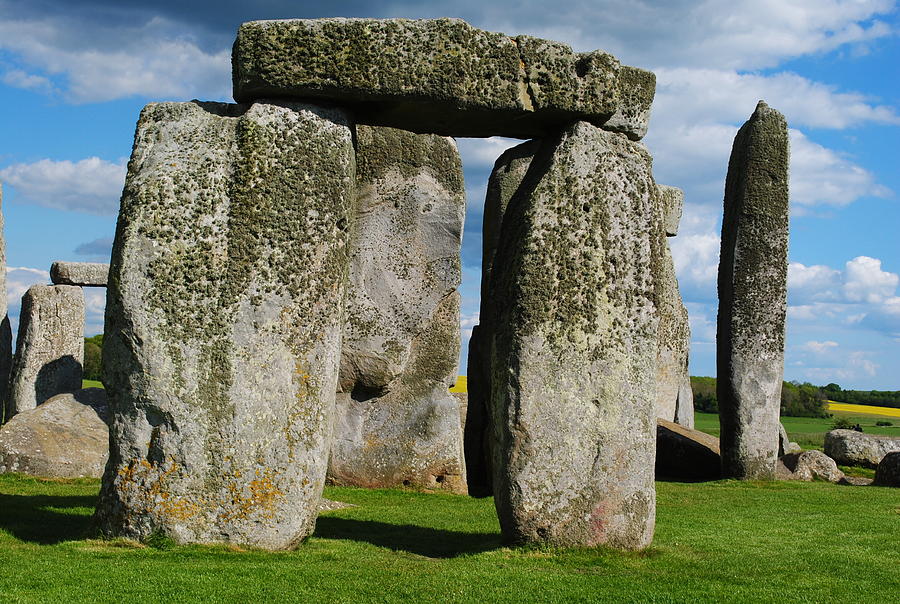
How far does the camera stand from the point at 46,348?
787 inches

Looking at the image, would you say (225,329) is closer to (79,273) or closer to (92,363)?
(79,273)

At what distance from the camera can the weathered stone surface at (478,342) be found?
1396 cm

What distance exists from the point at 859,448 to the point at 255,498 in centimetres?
1529

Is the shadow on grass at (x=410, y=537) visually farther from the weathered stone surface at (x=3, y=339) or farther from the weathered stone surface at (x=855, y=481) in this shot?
the weathered stone surface at (x=3, y=339)

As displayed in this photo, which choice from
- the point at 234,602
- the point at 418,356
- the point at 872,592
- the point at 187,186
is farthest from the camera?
the point at 418,356

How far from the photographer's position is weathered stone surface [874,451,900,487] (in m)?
15.1

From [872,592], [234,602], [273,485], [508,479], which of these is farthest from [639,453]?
[234,602]

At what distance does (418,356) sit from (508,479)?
19.7 ft

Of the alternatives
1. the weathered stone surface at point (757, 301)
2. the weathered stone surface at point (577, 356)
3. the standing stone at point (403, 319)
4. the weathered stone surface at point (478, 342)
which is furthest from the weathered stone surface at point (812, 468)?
the weathered stone surface at point (577, 356)

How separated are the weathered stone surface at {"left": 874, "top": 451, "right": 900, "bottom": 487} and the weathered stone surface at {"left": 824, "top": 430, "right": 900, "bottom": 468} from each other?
14.5 feet

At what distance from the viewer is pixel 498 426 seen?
26.2 ft

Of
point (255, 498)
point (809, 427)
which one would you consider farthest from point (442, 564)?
point (809, 427)

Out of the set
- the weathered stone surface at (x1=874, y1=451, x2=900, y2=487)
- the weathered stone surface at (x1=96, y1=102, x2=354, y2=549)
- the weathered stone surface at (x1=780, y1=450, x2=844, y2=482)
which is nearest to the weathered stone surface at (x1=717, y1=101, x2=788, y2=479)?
the weathered stone surface at (x1=780, y1=450, x2=844, y2=482)

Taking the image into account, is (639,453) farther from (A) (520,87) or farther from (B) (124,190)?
(B) (124,190)
